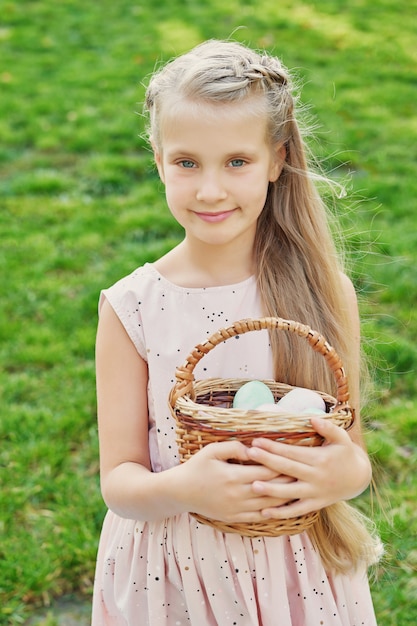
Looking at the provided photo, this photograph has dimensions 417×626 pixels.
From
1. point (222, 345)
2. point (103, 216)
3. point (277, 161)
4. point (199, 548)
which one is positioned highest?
point (277, 161)

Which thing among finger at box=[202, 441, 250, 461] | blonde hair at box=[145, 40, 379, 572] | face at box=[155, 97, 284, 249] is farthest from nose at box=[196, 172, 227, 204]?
finger at box=[202, 441, 250, 461]

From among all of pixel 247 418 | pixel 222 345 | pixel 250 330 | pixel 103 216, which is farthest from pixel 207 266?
pixel 103 216

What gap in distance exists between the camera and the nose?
1604 millimetres

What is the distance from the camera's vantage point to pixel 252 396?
1.56 meters

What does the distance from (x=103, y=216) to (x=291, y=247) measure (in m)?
2.96

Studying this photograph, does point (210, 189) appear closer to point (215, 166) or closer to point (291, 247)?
point (215, 166)

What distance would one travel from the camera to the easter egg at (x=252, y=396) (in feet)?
5.08

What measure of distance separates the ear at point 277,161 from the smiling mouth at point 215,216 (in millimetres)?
186

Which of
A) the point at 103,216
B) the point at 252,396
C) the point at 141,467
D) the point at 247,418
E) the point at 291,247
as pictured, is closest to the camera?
the point at 247,418

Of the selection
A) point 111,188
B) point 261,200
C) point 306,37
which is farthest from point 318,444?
point 306,37

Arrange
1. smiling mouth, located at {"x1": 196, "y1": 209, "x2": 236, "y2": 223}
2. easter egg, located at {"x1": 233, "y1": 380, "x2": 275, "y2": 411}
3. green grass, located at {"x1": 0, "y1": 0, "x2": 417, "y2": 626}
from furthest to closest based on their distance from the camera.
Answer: green grass, located at {"x1": 0, "y1": 0, "x2": 417, "y2": 626}, smiling mouth, located at {"x1": 196, "y1": 209, "x2": 236, "y2": 223}, easter egg, located at {"x1": 233, "y1": 380, "x2": 275, "y2": 411}

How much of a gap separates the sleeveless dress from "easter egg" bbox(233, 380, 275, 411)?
186mm

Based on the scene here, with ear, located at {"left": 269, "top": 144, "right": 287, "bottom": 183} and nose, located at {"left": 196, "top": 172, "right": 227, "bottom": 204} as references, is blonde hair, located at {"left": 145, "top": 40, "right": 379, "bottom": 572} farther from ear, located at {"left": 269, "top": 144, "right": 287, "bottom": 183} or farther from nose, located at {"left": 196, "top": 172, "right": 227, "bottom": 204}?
nose, located at {"left": 196, "top": 172, "right": 227, "bottom": 204}

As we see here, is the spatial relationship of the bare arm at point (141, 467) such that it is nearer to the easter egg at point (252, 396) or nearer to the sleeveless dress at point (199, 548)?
the sleeveless dress at point (199, 548)
